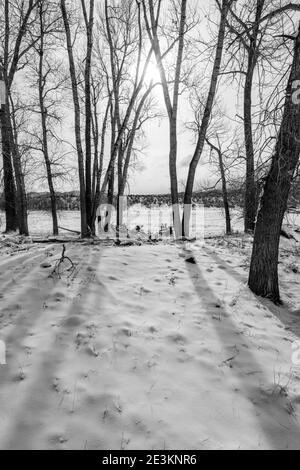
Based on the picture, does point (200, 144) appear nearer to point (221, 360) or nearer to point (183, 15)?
point (183, 15)

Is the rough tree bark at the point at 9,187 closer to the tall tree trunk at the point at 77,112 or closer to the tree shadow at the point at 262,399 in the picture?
the tall tree trunk at the point at 77,112

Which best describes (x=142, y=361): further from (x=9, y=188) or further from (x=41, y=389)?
(x=9, y=188)

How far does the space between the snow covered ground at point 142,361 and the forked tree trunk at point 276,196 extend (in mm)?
393

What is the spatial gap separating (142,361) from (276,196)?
3.48 metres

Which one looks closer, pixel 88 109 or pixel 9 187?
pixel 88 109

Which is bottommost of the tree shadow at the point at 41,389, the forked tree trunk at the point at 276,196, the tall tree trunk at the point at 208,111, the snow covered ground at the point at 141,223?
the tree shadow at the point at 41,389

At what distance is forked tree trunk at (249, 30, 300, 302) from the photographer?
4527 mm

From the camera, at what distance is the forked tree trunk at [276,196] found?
14.9 ft

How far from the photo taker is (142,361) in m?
3.35

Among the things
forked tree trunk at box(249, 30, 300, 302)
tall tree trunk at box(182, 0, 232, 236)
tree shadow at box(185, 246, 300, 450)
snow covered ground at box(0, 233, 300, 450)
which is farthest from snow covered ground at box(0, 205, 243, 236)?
tree shadow at box(185, 246, 300, 450)

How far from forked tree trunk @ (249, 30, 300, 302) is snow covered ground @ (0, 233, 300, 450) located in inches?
15.5

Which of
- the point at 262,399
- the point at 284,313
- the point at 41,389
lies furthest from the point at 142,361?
the point at 284,313

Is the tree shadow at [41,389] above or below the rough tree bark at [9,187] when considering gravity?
below

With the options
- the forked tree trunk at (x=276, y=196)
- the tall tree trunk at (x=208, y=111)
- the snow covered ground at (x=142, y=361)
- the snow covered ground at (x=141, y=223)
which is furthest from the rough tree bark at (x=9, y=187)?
the forked tree trunk at (x=276, y=196)
